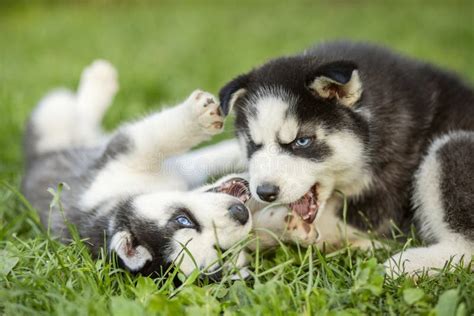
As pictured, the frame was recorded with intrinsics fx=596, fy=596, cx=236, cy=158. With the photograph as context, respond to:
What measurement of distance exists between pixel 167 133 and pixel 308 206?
1139 mm

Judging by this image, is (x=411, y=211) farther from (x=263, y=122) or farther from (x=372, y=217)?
(x=263, y=122)

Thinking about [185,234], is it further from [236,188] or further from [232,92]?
[232,92]

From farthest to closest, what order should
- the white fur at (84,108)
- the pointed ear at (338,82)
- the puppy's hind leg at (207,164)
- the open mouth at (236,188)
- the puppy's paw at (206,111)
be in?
the white fur at (84,108) < the puppy's hind leg at (207,164) < the puppy's paw at (206,111) < the open mouth at (236,188) < the pointed ear at (338,82)

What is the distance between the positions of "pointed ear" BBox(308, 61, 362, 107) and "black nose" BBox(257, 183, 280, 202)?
0.69 meters

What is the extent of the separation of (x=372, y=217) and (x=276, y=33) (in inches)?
287

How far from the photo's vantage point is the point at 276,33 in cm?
1091

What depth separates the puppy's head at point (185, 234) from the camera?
3.47 meters

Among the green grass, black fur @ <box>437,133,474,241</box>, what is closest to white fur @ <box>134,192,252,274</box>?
the green grass

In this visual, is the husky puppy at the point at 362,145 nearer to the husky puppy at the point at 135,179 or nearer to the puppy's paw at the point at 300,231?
the puppy's paw at the point at 300,231

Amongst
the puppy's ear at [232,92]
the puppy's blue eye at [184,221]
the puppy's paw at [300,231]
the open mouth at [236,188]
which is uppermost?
the puppy's ear at [232,92]

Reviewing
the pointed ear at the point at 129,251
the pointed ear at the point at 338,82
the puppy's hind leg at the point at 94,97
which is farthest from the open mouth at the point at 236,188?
the puppy's hind leg at the point at 94,97

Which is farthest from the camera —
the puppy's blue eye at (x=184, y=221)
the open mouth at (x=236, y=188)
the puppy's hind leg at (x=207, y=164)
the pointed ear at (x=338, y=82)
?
the puppy's hind leg at (x=207, y=164)

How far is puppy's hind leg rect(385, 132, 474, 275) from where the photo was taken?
3.63m

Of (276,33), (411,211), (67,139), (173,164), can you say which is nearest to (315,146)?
(411,211)
